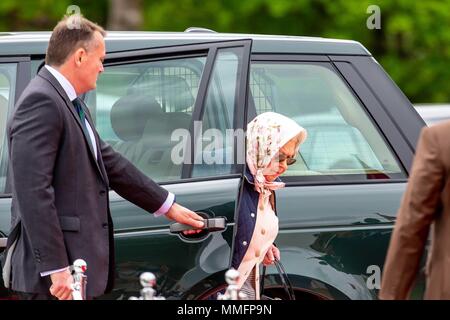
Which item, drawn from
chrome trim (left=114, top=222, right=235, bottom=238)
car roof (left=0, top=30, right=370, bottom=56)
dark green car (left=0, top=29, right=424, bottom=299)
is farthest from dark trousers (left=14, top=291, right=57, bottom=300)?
car roof (left=0, top=30, right=370, bottom=56)

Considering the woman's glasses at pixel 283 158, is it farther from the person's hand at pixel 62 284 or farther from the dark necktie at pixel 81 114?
the person's hand at pixel 62 284

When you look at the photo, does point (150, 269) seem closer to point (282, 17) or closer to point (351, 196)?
point (351, 196)

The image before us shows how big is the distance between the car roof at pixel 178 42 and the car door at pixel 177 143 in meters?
0.05

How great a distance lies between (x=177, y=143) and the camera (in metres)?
4.91

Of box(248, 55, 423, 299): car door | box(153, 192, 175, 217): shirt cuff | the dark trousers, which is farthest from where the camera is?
box(248, 55, 423, 299): car door

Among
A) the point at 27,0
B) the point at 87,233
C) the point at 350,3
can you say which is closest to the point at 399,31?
the point at 350,3

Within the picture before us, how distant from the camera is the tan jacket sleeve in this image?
3377 mm

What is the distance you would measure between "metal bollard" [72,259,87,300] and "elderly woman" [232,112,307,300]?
30.2 inches

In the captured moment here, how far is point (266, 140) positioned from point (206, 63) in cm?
56

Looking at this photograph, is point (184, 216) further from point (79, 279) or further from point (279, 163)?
point (79, 279)

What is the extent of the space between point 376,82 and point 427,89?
447 inches

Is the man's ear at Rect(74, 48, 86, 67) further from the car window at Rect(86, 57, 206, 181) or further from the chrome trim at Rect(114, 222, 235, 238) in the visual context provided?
the chrome trim at Rect(114, 222, 235, 238)
